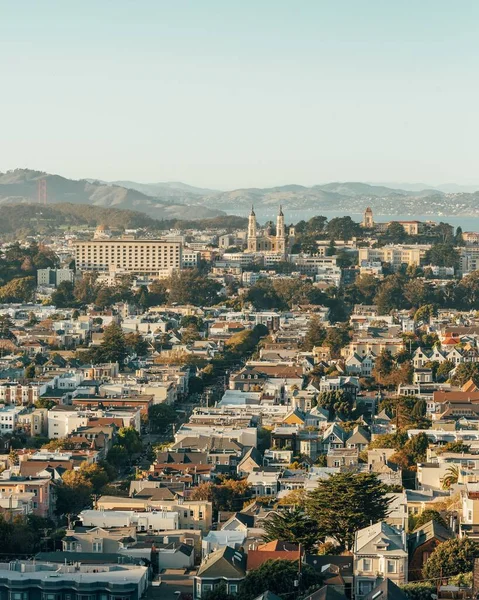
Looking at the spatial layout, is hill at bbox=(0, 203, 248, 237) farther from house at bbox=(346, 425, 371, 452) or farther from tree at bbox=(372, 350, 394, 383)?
house at bbox=(346, 425, 371, 452)

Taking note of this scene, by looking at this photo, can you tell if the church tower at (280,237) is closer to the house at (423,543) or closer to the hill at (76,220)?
the hill at (76,220)

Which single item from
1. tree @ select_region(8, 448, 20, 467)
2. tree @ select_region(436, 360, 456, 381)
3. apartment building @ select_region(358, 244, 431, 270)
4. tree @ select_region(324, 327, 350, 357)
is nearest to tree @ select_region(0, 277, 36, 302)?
tree @ select_region(324, 327, 350, 357)

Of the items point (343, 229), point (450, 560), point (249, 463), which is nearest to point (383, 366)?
point (249, 463)

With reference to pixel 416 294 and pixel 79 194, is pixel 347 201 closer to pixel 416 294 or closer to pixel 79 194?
pixel 79 194

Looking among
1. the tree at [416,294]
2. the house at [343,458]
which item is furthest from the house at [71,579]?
the tree at [416,294]

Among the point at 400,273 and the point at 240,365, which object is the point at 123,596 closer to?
the point at 240,365

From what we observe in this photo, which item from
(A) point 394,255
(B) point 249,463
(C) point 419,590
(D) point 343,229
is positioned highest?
(D) point 343,229
